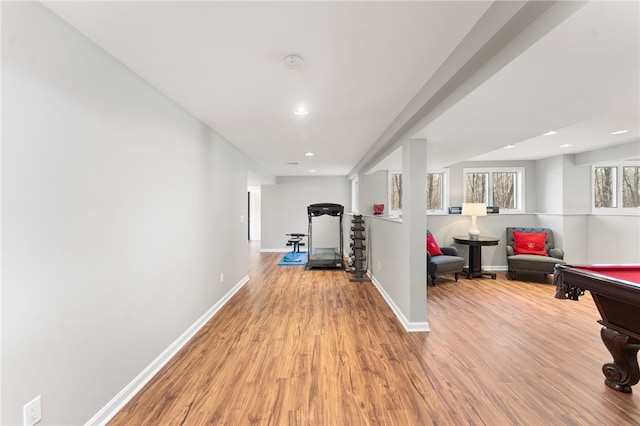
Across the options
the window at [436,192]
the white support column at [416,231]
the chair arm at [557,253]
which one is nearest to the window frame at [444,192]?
the window at [436,192]

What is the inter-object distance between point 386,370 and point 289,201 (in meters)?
6.90

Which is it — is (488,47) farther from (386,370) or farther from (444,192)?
(444,192)

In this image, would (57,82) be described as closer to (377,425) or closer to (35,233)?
(35,233)

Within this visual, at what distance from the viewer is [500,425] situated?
174 centimetres

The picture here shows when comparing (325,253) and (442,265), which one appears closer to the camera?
(442,265)

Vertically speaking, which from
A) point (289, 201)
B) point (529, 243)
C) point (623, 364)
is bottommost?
point (623, 364)

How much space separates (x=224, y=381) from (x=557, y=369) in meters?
→ 2.75

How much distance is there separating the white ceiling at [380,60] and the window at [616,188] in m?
2.87

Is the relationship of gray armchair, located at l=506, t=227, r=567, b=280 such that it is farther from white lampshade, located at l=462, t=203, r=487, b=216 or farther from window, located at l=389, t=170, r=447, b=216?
window, located at l=389, t=170, r=447, b=216

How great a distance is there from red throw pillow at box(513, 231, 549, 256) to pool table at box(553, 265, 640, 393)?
3.55m

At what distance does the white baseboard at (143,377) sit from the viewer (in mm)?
1780

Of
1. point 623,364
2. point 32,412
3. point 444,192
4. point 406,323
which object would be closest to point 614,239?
point 444,192

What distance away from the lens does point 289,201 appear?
8.86 m

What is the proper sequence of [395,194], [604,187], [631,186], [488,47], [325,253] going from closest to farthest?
1. [488,47]
2. [631,186]
3. [604,187]
4. [395,194]
5. [325,253]
